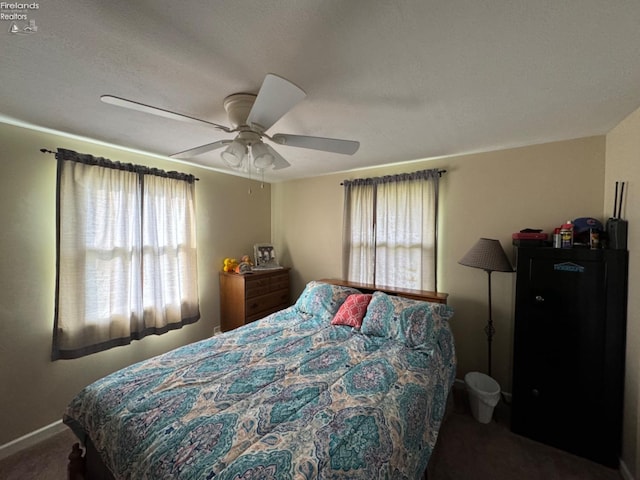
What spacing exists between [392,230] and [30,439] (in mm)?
3649

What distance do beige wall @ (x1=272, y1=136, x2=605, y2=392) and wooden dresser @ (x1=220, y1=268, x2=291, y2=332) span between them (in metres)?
1.97

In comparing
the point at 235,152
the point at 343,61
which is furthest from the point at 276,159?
the point at 343,61

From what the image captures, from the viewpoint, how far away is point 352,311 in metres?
2.41

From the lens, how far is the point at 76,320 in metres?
2.16

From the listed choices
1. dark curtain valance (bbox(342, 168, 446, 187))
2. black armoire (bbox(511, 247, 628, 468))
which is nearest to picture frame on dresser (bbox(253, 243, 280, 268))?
dark curtain valance (bbox(342, 168, 446, 187))

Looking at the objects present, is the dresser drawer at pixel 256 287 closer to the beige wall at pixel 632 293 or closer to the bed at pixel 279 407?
the bed at pixel 279 407

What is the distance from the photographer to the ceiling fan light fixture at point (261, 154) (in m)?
1.58

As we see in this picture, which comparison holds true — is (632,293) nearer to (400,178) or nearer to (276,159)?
(400,178)

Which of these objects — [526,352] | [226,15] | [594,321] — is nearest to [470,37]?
[226,15]

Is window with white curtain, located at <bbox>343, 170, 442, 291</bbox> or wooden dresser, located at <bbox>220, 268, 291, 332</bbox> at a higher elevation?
window with white curtain, located at <bbox>343, 170, 442, 291</bbox>

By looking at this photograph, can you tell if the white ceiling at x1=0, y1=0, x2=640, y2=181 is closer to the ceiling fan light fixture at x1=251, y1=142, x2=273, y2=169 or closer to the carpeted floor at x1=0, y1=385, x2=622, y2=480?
the ceiling fan light fixture at x1=251, y1=142, x2=273, y2=169

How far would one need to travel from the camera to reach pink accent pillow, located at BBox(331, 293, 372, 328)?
2.35 meters

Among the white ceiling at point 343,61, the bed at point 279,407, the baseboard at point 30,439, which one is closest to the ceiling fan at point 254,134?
the white ceiling at point 343,61

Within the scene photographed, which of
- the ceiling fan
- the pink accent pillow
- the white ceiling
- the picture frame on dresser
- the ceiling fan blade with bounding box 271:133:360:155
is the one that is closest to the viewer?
the white ceiling
